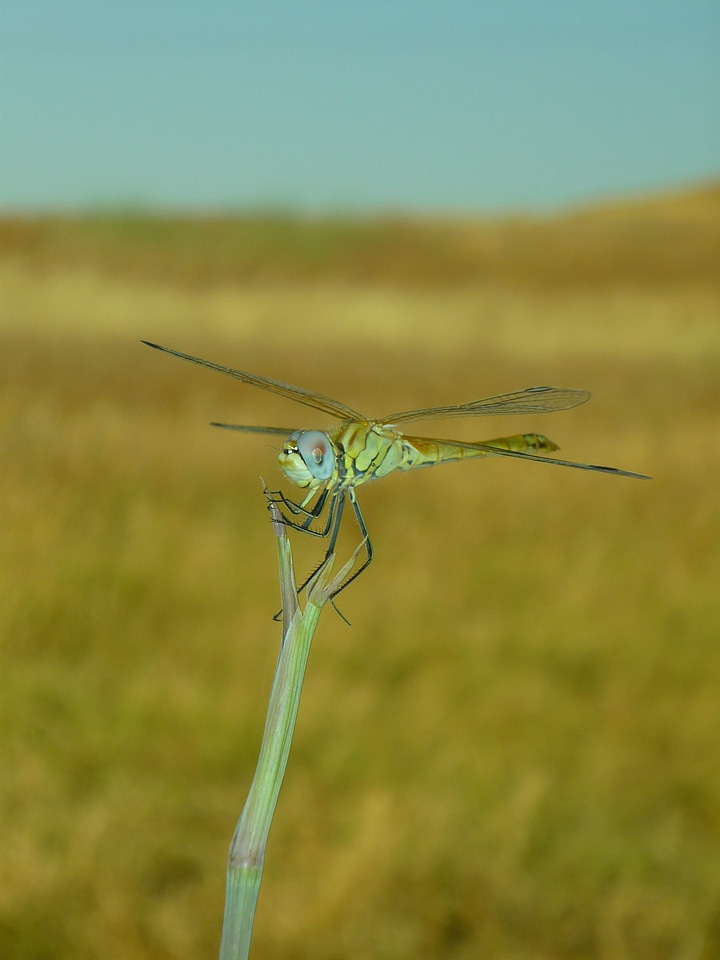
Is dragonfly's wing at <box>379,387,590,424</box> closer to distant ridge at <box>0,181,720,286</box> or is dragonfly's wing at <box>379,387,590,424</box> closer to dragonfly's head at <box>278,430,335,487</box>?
dragonfly's head at <box>278,430,335,487</box>

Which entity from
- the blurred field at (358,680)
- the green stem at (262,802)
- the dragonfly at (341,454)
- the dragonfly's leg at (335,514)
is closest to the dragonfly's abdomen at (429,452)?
the dragonfly at (341,454)

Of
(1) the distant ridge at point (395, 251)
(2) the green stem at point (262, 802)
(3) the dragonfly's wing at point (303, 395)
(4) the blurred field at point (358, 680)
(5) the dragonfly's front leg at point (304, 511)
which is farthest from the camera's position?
(1) the distant ridge at point (395, 251)

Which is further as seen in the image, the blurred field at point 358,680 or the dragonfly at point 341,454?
the blurred field at point 358,680

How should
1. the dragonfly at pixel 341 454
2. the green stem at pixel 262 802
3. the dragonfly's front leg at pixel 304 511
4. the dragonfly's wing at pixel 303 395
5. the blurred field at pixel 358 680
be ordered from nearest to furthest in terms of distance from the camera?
the green stem at pixel 262 802, the dragonfly's front leg at pixel 304 511, the dragonfly at pixel 341 454, the dragonfly's wing at pixel 303 395, the blurred field at pixel 358 680

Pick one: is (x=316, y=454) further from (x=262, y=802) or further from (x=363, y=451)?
(x=262, y=802)

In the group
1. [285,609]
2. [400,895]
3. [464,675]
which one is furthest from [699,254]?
[285,609]

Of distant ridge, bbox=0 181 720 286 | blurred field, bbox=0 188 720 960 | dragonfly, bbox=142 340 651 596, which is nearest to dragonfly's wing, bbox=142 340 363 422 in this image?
dragonfly, bbox=142 340 651 596

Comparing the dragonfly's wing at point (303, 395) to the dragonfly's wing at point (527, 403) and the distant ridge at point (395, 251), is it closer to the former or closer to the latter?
the dragonfly's wing at point (527, 403)

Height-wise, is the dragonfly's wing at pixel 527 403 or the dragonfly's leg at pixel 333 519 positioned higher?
the dragonfly's wing at pixel 527 403
